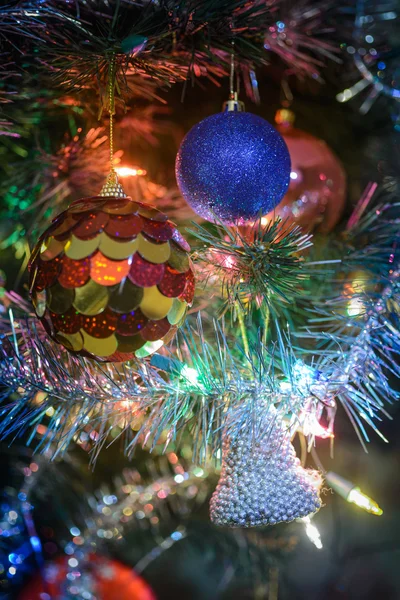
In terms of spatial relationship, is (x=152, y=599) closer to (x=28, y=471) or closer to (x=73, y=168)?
(x=28, y=471)

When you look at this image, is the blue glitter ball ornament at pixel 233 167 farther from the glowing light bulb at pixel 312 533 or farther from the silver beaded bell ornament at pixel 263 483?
the glowing light bulb at pixel 312 533

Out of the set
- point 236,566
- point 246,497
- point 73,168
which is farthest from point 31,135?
point 236,566

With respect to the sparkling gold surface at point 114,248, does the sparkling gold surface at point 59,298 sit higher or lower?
lower

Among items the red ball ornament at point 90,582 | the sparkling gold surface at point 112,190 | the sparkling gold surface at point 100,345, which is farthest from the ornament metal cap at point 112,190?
the red ball ornament at point 90,582

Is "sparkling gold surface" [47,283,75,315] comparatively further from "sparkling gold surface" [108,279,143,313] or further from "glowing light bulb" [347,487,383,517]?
"glowing light bulb" [347,487,383,517]

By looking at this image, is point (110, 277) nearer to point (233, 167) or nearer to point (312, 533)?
point (233, 167)

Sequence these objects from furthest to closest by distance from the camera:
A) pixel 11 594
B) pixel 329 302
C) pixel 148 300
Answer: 1. pixel 11 594
2. pixel 329 302
3. pixel 148 300

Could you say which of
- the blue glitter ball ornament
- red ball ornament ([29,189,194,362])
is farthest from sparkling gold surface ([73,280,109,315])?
the blue glitter ball ornament
